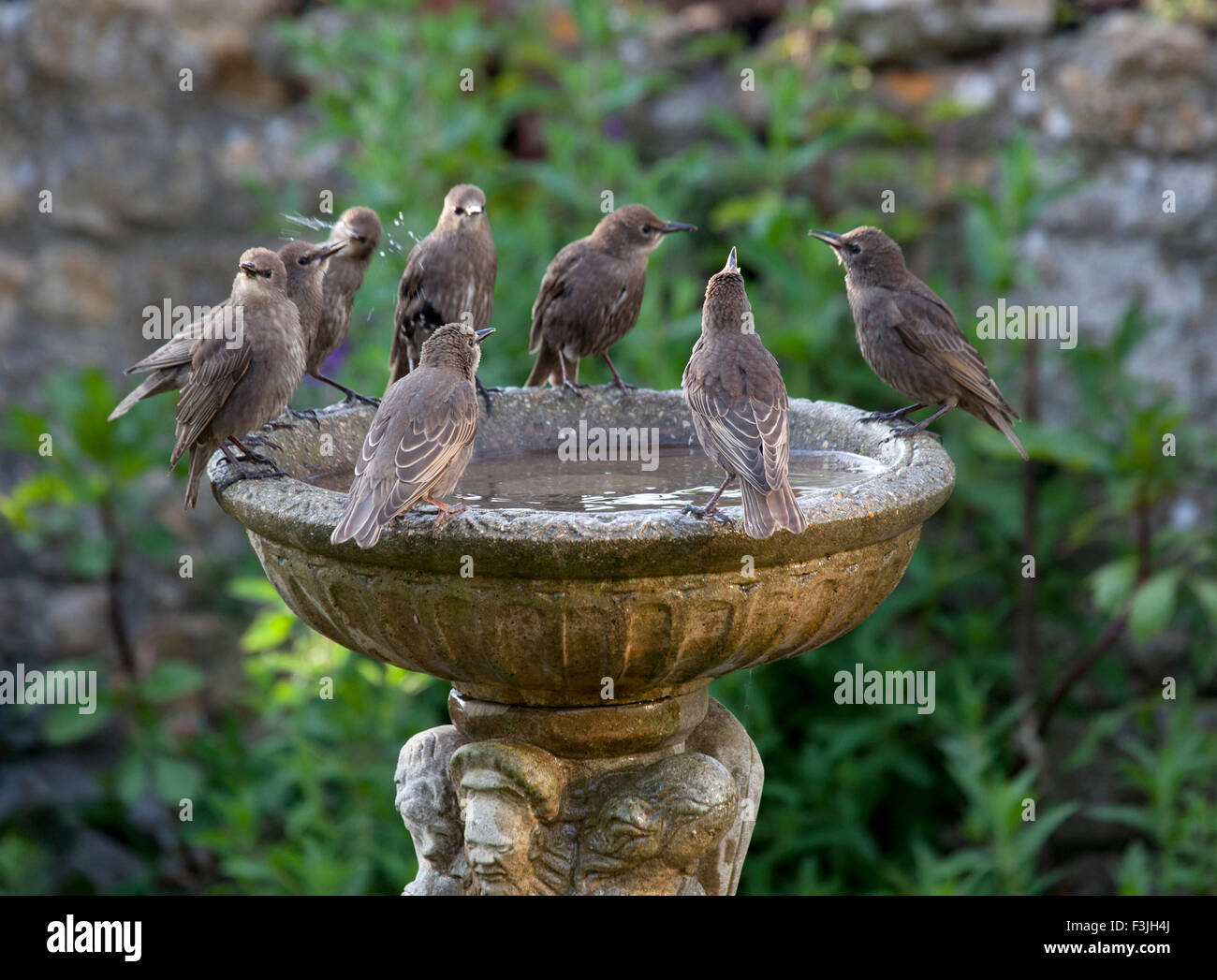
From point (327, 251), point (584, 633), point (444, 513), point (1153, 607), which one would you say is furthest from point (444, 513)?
point (1153, 607)

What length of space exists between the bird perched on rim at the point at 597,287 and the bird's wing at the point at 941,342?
27.1 inches

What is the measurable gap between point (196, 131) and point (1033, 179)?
3746 millimetres

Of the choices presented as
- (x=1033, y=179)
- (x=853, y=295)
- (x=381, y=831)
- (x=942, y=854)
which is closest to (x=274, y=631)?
(x=381, y=831)

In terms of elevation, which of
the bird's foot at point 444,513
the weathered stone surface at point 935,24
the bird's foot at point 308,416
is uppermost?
the weathered stone surface at point 935,24

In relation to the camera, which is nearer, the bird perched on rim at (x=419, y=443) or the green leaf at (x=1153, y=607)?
the bird perched on rim at (x=419, y=443)

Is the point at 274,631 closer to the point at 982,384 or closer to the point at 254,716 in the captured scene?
the point at 254,716

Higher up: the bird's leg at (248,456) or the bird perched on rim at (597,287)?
the bird perched on rim at (597,287)

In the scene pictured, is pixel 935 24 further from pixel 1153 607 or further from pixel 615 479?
pixel 615 479

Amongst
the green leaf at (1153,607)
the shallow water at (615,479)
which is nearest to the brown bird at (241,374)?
the shallow water at (615,479)

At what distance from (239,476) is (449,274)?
1.18 meters

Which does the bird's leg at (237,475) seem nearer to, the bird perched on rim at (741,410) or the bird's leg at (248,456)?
the bird's leg at (248,456)

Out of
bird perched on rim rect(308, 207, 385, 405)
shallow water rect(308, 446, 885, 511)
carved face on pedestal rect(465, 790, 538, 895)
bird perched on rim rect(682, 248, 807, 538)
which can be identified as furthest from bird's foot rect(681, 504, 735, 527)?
bird perched on rim rect(308, 207, 385, 405)

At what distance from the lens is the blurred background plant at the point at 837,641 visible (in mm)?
4504

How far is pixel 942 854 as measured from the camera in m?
5.38
